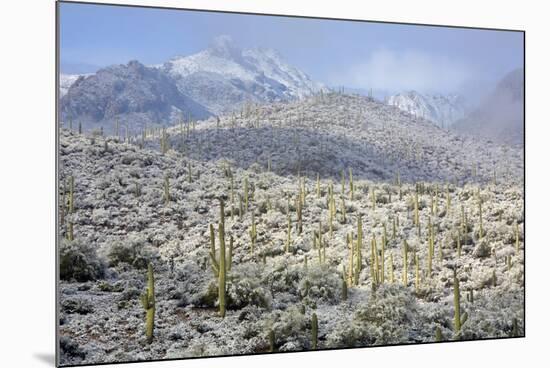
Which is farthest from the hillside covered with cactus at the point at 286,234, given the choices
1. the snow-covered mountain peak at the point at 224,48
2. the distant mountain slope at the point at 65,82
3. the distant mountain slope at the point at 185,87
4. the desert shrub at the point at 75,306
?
the snow-covered mountain peak at the point at 224,48

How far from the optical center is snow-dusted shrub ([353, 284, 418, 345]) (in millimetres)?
6535

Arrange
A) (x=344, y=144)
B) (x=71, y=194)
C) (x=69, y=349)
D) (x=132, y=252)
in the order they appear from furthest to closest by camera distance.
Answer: (x=344, y=144)
(x=132, y=252)
(x=71, y=194)
(x=69, y=349)

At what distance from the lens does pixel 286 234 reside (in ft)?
21.1

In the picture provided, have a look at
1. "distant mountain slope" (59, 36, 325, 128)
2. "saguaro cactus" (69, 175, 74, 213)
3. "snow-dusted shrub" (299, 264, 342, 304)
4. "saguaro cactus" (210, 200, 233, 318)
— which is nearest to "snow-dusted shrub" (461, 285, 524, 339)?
"snow-dusted shrub" (299, 264, 342, 304)

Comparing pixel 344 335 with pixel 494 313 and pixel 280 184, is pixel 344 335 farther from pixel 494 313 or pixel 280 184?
pixel 494 313

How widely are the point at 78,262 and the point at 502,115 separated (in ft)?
12.2

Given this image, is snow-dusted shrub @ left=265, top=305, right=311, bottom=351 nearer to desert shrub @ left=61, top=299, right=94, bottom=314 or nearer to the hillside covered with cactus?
the hillside covered with cactus

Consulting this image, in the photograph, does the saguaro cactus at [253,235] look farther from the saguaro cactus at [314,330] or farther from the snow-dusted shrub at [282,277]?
the saguaro cactus at [314,330]

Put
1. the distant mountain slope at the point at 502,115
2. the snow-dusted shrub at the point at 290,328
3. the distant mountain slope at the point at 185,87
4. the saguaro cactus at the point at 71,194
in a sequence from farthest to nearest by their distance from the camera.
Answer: the distant mountain slope at the point at 502,115
the snow-dusted shrub at the point at 290,328
the distant mountain slope at the point at 185,87
the saguaro cactus at the point at 71,194

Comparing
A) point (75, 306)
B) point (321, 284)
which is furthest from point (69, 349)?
point (321, 284)

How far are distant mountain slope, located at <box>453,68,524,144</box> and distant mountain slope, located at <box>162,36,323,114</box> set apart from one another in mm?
1582

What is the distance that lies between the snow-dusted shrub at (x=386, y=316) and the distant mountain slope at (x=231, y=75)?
5.68 ft

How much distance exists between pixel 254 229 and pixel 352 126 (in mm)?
1210

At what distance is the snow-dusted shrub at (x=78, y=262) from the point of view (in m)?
5.81
